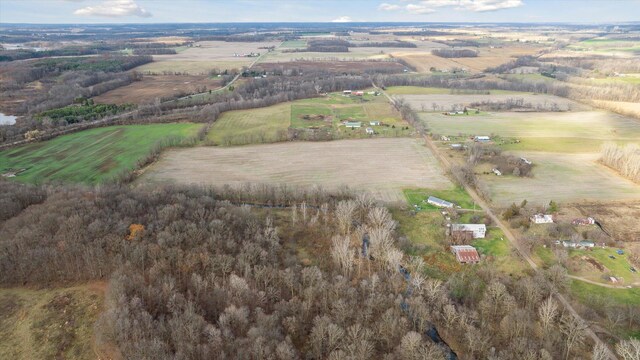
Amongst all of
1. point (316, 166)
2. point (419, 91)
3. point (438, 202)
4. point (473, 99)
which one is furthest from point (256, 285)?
point (419, 91)

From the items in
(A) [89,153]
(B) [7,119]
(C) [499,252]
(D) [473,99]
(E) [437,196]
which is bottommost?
(C) [499,252]

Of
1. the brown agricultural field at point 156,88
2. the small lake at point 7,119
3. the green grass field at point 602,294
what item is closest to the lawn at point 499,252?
the green grass field at point 602,294

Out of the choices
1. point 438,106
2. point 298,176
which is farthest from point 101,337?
point 438,106

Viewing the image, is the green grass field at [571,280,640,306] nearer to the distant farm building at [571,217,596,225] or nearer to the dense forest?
the dense forest

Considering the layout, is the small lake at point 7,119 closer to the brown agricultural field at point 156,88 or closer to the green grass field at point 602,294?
the brown agricultural field at point 156,88

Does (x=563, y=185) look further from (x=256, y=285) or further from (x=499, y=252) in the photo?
(x=256, y=285)
